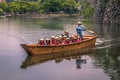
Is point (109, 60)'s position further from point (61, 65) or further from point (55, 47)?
point (55, 47)

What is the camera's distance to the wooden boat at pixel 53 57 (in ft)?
130

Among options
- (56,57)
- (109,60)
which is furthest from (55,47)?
(109,60)

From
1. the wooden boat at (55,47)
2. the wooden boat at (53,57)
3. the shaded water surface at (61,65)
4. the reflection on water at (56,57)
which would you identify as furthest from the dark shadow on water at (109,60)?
the wooden boat at (55,47)

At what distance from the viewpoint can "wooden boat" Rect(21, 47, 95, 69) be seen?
1565 inches

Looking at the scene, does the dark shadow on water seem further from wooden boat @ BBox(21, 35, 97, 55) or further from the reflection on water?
wooden boat @ BBox(21, 35, 97, 55)

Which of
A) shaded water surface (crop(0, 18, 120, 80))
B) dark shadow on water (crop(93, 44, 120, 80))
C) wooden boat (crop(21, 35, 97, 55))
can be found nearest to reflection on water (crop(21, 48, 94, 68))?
shaded water surface (crop(0, 18, 120, 80))

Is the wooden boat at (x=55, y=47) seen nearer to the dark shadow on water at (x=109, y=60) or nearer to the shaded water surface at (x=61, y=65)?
the shaded water surface at (x=61, y=65)

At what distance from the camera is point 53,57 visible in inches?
1678

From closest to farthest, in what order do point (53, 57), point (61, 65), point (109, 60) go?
point (61, 65) → point (109, 60) → point (53, 57)

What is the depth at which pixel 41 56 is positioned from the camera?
42719 millimetres

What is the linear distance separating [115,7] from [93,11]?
56556 mm

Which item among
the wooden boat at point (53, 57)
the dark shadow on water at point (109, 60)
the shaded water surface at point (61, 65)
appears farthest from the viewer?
the wooden boat at point (53, 57)

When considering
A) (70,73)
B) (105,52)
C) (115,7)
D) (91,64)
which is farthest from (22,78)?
(115,7)

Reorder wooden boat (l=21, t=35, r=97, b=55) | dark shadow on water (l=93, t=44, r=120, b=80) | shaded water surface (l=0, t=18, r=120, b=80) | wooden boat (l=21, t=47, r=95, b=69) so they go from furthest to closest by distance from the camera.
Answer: wooden boat (l=21, t=35, r=97, b=55), wooden boat (l=21, t=47, r=95, b=69), dark shadow on water (l=93, t=44, r=120, b=80), shaded water surface (l=0, t=18, r=120, b=80)
